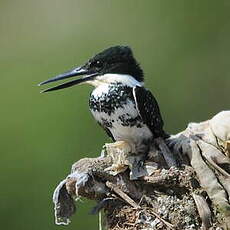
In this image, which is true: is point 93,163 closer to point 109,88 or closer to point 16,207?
point 109,88

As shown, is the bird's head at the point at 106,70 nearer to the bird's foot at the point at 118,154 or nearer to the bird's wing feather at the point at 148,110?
the bird's wing feather at the point at 148,110

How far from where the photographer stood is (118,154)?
4695mm

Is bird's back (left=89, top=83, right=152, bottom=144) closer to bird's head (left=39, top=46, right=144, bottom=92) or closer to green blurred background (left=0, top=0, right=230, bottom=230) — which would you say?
bird's head (left=39, top=46, right=144, bottom=92)

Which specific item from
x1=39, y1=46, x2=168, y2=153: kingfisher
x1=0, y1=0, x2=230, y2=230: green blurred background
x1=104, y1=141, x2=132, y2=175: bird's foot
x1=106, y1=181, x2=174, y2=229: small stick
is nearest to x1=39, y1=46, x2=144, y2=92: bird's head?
x1=39, y1=46, x2=168, y2=153: kingfisher

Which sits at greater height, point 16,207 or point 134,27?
point 134,27

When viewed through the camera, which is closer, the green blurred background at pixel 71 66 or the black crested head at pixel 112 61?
the black crested head at pixel 112 61

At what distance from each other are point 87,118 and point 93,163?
2.47 metres

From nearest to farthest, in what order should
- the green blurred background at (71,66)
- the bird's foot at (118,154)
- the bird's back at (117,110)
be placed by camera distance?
1. the bird's foot at (118,154)
2. the bird's back at (117,110)
3. the green blurred background at (71,66)

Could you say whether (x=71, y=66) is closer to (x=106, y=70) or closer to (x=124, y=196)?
(x=106, y=70)

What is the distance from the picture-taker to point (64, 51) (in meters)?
7.48

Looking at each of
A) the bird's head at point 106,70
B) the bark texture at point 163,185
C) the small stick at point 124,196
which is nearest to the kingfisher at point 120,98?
the bird's head at point 106,70

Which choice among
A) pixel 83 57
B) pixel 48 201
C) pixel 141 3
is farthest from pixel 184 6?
pixel 48 201

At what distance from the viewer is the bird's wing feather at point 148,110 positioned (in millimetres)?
4801

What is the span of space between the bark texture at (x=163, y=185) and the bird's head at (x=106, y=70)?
0.27 m
